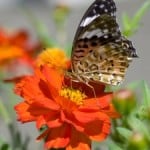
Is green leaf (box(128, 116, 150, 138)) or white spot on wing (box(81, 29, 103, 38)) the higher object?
white spot on wing (box(81, 29, 103, 38))

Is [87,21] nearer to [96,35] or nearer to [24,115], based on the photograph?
[96,35]

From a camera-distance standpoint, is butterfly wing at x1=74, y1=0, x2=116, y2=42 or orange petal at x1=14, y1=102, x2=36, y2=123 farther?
butterfly wing at x1=74, y1=0, x2=116, y2=42

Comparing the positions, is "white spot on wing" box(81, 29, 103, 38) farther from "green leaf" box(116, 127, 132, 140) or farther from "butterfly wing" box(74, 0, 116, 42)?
"green leaf" box(116, 127, 132, 140)

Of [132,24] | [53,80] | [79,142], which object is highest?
[132,24]

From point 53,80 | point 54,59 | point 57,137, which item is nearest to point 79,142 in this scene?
point 57,137

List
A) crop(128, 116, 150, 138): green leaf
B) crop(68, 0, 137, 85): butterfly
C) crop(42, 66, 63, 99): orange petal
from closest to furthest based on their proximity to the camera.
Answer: crop(128, 116, 150, 138): green leaf → crop(42, 66, 63, 99): orange petal → crop(68, 0, 137, 85): butterfly

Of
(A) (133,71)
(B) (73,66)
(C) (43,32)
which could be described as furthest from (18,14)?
(B) (73,66)

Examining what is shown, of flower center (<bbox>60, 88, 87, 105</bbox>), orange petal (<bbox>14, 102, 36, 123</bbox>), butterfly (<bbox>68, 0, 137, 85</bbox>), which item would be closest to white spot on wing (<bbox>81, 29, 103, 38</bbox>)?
butterfly (<bbox>68, 0, 137, 85</bbox>)

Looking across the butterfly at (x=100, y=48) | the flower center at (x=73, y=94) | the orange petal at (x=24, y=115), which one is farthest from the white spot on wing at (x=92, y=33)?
the orange petal at (x=24, y=115)

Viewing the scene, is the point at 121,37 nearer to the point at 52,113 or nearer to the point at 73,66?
the point at 73,66
